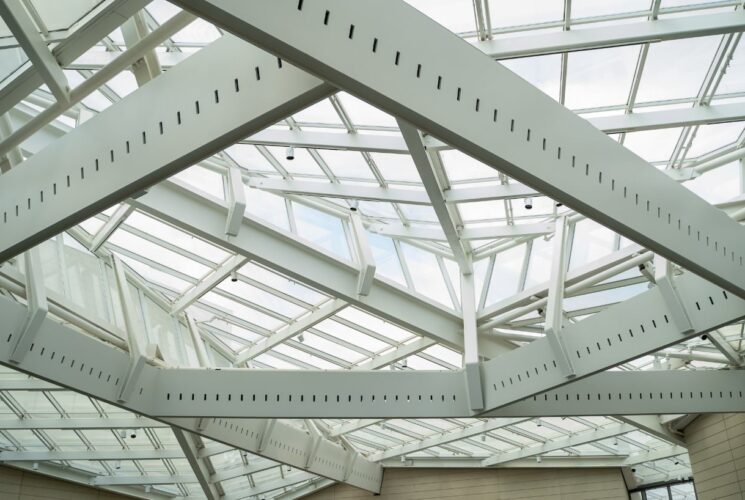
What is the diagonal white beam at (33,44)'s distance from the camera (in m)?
6.45

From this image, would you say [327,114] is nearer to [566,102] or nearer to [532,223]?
[566,102]

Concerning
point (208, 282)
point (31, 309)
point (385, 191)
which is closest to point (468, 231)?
point (385, 191)

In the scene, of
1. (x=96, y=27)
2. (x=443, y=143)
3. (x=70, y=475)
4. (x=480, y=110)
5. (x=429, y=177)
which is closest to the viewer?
(x=480, y=110)

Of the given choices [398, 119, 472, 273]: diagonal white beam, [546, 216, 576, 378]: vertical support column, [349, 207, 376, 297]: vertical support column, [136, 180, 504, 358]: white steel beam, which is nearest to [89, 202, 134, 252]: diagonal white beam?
[136, 180, 504, 358]: white steel beam

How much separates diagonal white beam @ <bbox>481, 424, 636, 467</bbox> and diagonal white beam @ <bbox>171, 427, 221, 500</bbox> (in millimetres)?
8885

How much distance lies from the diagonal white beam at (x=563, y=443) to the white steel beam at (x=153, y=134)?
1778 centimetres

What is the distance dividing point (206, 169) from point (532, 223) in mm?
6325

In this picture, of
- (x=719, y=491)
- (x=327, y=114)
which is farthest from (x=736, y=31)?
(x=719, y=491)

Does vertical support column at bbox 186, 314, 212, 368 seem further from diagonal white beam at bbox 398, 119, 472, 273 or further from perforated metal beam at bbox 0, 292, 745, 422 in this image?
diagonal white beam at bbox 398, 119, 472, 273

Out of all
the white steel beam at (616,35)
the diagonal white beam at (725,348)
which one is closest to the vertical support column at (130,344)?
the white steel beam at (616,35)

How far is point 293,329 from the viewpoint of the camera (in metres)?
17.3

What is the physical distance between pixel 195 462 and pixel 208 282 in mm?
6891

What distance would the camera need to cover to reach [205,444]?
869 inches

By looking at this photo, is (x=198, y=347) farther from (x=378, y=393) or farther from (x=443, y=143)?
(x=443, y=143)
